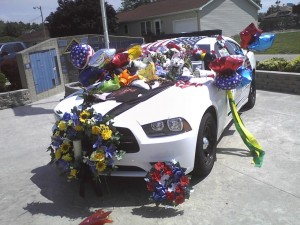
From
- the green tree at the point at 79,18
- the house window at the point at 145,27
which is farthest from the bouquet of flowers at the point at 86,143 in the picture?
the house window at the point at 145,27

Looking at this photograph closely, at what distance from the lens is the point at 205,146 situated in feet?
13.1

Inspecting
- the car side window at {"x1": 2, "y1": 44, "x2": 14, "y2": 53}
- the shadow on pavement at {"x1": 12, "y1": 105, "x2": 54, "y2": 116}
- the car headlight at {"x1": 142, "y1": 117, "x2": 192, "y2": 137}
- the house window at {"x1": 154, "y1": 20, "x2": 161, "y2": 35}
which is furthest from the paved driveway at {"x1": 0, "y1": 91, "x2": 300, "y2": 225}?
the house window at {"x1": 154, "y1": 20, "x2": 161, "y2": 35}

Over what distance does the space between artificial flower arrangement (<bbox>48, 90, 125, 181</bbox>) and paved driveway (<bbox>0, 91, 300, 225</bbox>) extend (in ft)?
1.40

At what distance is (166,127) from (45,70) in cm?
799

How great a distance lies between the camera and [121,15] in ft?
130

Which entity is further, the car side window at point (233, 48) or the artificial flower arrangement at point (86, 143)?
the car side window at point (233, 48)

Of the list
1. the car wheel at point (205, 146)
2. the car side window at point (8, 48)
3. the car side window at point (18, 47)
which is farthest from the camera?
the car side window at point (18, 47)

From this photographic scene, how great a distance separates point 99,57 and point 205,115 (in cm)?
179

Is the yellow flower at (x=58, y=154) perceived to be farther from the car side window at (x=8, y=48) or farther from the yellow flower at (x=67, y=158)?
the car side window at (x=8, y=48)

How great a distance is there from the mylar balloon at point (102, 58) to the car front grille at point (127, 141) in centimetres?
161

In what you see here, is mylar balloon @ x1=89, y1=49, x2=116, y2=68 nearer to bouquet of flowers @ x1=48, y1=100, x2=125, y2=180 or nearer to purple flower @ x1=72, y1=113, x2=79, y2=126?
bouquet of flowers @ x1=48, y1=100, x2=125, y2=180

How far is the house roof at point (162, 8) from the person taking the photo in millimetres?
29884

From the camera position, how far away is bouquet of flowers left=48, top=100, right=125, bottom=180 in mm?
3494

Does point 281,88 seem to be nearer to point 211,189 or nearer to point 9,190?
point 211,189
